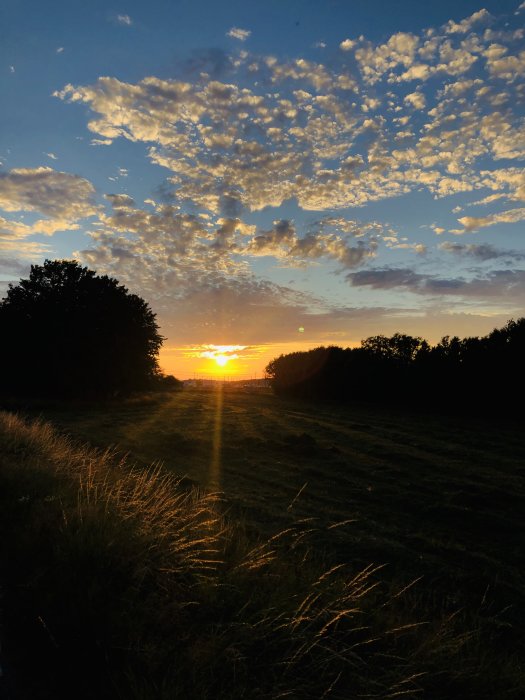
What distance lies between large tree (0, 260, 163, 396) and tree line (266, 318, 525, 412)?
29.0 m

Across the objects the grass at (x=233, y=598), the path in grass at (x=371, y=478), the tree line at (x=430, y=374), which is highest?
the tree line at (x=430, y=374)

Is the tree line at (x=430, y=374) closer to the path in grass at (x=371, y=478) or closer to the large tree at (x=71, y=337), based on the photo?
the path in grass at (x=371, y=478)

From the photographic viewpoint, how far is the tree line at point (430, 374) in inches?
1977

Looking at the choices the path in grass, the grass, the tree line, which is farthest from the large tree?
Result: the grass

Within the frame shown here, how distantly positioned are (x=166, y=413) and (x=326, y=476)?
82.3 ft

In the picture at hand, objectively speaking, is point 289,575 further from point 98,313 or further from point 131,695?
point 98,313

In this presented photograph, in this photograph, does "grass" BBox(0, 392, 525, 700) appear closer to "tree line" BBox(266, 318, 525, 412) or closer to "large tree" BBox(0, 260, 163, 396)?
"large tree" BBox(0, 260, 163, 396)

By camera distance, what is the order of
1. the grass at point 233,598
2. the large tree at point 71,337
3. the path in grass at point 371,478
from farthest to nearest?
the large tree at point 71,337 < the path in grass at point 371,478 < the grass at point 233,598

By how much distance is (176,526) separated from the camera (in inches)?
280

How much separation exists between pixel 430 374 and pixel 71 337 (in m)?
42.4

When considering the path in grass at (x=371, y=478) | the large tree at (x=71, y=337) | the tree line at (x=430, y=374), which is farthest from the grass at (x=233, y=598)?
the tree line at (x=430, y=374)

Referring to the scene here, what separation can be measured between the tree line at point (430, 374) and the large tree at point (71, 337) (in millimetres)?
29029

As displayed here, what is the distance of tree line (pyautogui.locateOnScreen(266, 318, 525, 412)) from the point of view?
50219mm

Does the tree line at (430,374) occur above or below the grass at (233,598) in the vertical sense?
above
